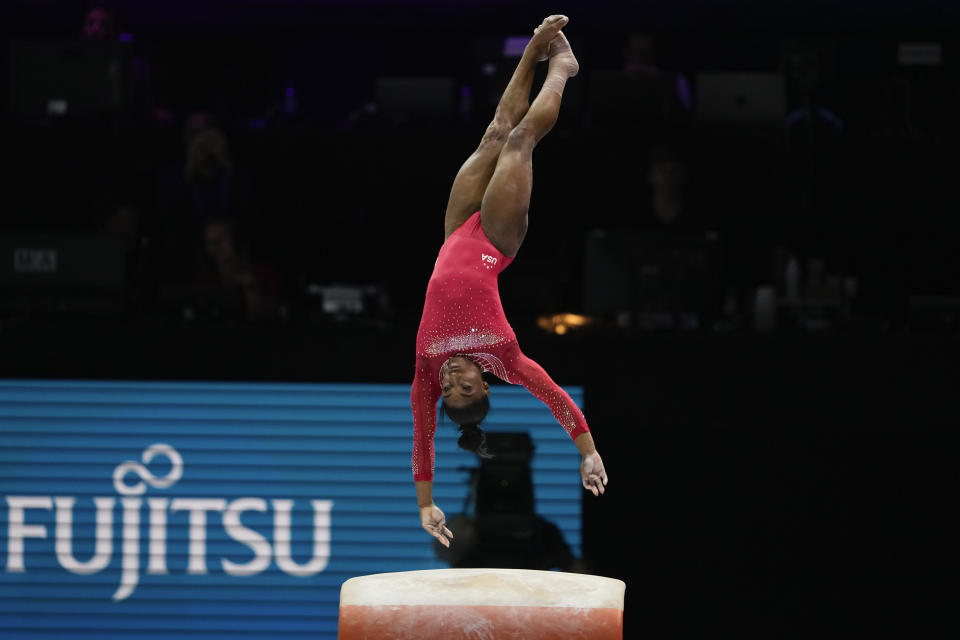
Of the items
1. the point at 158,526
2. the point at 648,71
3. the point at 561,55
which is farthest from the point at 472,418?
the point at 648,71

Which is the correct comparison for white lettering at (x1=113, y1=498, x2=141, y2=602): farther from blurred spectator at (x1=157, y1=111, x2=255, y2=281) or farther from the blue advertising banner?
blurred spectator at (x1=157, y1=111, x2=255, y2=281)

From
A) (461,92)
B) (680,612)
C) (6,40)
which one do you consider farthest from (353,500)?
(6,40)

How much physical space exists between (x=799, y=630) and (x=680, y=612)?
639mm

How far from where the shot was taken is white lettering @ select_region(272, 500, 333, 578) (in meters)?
6.13

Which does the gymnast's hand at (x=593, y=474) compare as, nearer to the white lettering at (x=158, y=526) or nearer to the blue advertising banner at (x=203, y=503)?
the blue advertising banner at (x=203, y=503)

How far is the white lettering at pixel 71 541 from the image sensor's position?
241 inches

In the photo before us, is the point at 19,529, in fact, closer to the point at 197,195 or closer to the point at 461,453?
the point at 197,195

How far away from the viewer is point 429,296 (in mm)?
4211

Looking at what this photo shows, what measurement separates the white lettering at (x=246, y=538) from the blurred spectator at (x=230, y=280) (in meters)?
1.00

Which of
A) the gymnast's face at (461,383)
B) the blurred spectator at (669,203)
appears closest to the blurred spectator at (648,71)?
the blurred spectator at (669,203)

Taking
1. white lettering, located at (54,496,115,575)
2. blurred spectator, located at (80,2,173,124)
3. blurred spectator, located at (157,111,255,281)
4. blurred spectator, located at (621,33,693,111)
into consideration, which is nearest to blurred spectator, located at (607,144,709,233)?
blurred spectator, located at (621,33,693,111)

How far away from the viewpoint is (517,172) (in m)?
4.20

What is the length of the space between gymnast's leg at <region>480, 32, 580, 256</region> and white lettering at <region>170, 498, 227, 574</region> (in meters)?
2.69

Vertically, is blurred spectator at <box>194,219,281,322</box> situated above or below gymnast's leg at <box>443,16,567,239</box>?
below
